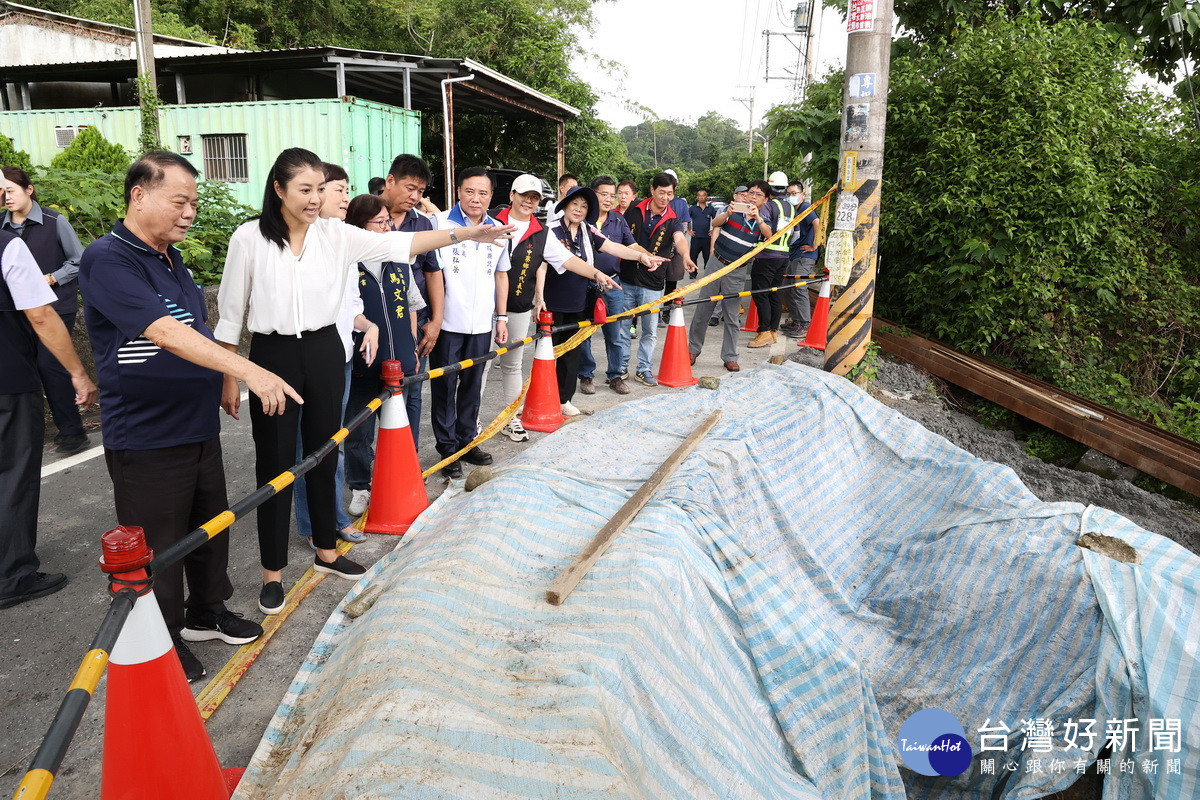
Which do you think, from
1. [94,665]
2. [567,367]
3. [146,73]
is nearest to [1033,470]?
[567,367]

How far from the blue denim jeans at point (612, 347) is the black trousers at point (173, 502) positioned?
4642mm

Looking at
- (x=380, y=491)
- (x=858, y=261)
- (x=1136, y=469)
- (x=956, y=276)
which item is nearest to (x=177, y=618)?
(x=380, y=491)

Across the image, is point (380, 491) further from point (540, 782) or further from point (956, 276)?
point (956, 276)

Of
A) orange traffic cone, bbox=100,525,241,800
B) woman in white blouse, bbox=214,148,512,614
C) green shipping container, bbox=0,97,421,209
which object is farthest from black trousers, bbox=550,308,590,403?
green shipping container, bbox=0,97,421,209

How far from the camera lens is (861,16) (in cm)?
649

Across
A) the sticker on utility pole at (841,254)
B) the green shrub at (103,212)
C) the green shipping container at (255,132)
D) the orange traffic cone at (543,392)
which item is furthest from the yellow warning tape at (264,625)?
the green shipping container at (255,132)

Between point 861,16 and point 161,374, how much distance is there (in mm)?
5981

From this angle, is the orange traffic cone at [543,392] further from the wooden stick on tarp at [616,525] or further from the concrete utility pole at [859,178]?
the concrete utility pole at [859,178]

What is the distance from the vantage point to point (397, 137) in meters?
15.2

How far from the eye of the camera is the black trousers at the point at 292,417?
11.3 ft

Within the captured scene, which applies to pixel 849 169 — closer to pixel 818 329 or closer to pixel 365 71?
pixel 818 329

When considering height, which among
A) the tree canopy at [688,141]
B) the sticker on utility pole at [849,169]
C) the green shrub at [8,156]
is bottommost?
the sticker on utility pole at [849,169]

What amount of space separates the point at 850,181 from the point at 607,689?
226 inches

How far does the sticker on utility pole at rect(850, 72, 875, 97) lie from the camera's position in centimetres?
662
